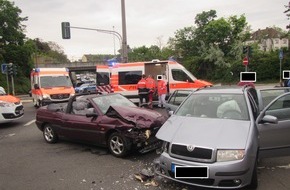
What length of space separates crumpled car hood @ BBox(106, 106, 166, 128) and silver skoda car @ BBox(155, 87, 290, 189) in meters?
1.11

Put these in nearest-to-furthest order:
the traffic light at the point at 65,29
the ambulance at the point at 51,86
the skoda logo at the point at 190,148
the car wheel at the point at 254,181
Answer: the skoda logo at the point at 190,148, the car wheel at the point at 254,181, the ambulance at the point at 51,86, the traffic light at the point at 65,29

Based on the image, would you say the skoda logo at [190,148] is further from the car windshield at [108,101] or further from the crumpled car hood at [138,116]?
the car windshield at [108,101]

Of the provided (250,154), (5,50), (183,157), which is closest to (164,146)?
(183,157)

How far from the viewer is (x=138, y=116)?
7.50 metres

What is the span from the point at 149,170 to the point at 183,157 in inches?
60.3

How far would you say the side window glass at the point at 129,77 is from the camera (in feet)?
58.3

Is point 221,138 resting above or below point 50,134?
above

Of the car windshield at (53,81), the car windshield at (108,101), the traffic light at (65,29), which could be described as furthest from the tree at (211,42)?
the car windshield at (108,101)

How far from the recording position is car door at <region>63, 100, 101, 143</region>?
7742mm

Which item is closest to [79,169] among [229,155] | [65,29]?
[229,155]

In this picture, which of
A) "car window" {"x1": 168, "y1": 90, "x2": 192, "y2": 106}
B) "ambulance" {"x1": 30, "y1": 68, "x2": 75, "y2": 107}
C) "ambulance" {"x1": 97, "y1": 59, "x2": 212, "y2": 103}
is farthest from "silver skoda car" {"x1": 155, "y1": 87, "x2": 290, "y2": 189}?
"ambulance" {"x1": 30, "y1": 68, "x2": 75, "y2": 107}

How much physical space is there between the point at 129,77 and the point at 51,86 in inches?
181

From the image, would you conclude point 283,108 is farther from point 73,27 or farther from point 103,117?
point 73,27

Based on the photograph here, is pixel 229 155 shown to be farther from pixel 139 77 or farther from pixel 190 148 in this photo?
pixel 139 77
